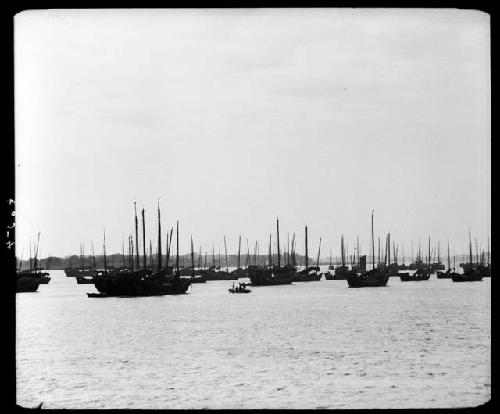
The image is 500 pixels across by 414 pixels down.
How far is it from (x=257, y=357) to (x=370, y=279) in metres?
41.4

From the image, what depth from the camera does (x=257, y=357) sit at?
69.7ft

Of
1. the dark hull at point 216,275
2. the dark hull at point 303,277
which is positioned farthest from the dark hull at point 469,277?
the dark hull at point 216,275

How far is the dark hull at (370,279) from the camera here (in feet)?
199

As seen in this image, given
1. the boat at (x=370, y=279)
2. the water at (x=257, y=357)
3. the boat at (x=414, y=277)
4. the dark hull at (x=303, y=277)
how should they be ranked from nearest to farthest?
the water at (x=257, y=357)
the boat at (x=370, y=279)
the boat at (x=414, y=277)
the dark hull at (x=303, y=277)

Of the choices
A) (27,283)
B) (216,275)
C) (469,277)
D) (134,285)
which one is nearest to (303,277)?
(216,275)

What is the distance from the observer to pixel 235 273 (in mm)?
90438

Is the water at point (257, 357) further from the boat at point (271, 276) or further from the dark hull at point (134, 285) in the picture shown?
the boat at point (271, 276)

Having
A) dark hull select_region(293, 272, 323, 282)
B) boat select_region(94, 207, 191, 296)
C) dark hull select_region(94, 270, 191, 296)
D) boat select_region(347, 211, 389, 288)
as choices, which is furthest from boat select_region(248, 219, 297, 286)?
dark hull select_region(94, 270, 191, 296)

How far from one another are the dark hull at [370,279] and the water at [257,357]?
1801 cm

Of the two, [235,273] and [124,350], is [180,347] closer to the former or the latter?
[124,350]

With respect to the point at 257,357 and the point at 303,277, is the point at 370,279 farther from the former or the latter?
the point at 257,357

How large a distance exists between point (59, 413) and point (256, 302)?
45.6 meters

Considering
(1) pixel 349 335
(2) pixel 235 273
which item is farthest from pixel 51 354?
(2) pixel 235 273

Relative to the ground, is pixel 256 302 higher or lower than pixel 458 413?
lower
